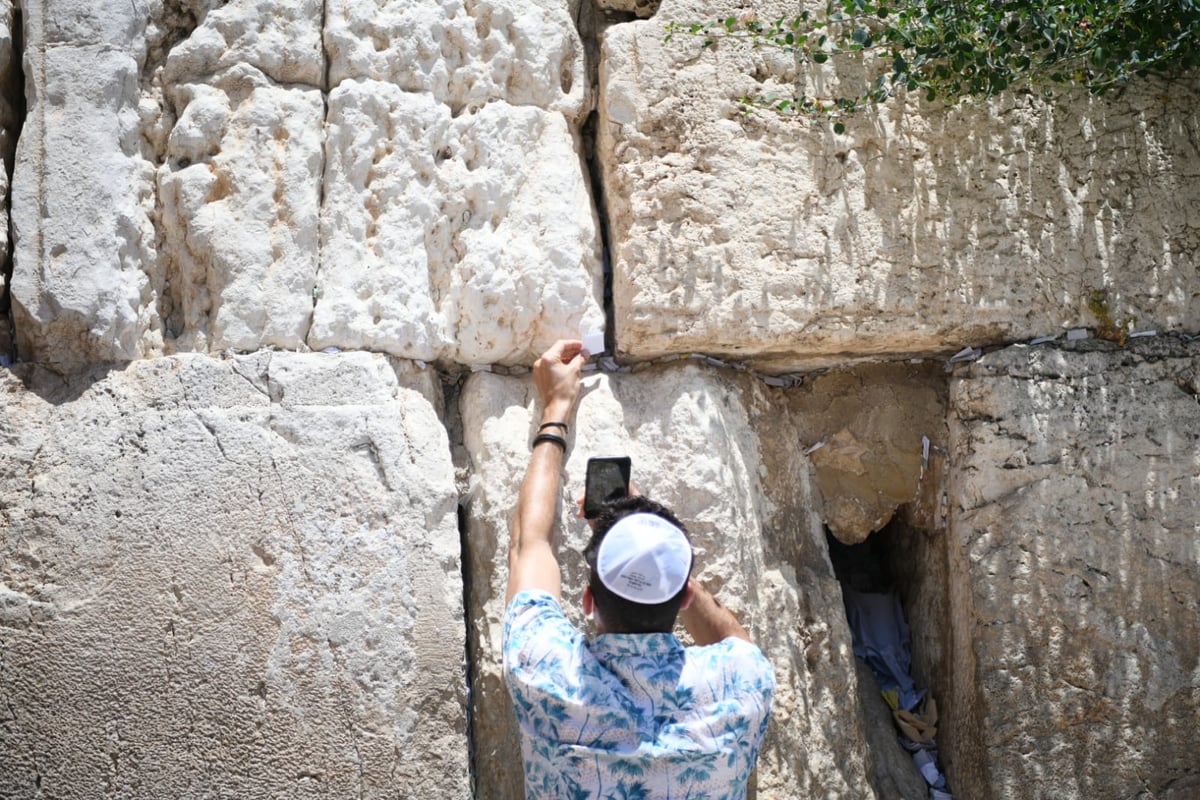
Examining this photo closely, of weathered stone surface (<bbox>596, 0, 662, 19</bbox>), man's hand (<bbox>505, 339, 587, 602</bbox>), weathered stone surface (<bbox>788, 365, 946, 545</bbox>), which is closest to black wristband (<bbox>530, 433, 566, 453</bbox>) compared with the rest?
man's hand (<bbox>505, 339, 587, 602</bbox>)

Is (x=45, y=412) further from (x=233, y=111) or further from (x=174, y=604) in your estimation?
(x=233, y=111)

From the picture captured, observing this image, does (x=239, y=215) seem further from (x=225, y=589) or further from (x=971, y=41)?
(x=971, y=41)

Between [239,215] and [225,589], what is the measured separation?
0.82 m

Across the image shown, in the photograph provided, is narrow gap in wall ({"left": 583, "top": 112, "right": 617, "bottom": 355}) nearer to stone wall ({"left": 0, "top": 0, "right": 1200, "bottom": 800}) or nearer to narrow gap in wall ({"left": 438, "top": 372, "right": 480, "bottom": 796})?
stone wall ({"left": 0, "top": 0, "right": 1200, "bottom": 800})

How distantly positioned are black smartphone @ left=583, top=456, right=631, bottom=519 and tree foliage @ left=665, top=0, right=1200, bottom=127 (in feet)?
3.13

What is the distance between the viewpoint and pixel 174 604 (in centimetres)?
241

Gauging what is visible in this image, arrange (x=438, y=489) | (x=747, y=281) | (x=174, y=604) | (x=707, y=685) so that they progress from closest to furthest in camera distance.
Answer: (x=707, y=685) < (x=174, y=604) < (x=438, y=489) < (x=747, y=281)

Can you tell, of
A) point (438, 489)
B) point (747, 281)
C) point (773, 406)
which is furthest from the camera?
point (773, 406)

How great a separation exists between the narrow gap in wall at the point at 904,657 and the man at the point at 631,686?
3.51ft

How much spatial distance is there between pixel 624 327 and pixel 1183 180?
4.92ft

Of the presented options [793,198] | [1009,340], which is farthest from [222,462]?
[1009,340]

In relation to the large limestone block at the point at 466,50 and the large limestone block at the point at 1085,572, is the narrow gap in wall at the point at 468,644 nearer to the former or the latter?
the large limestone block at the point at 466,50

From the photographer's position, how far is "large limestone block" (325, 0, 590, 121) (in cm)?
274

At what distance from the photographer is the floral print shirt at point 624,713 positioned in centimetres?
203
